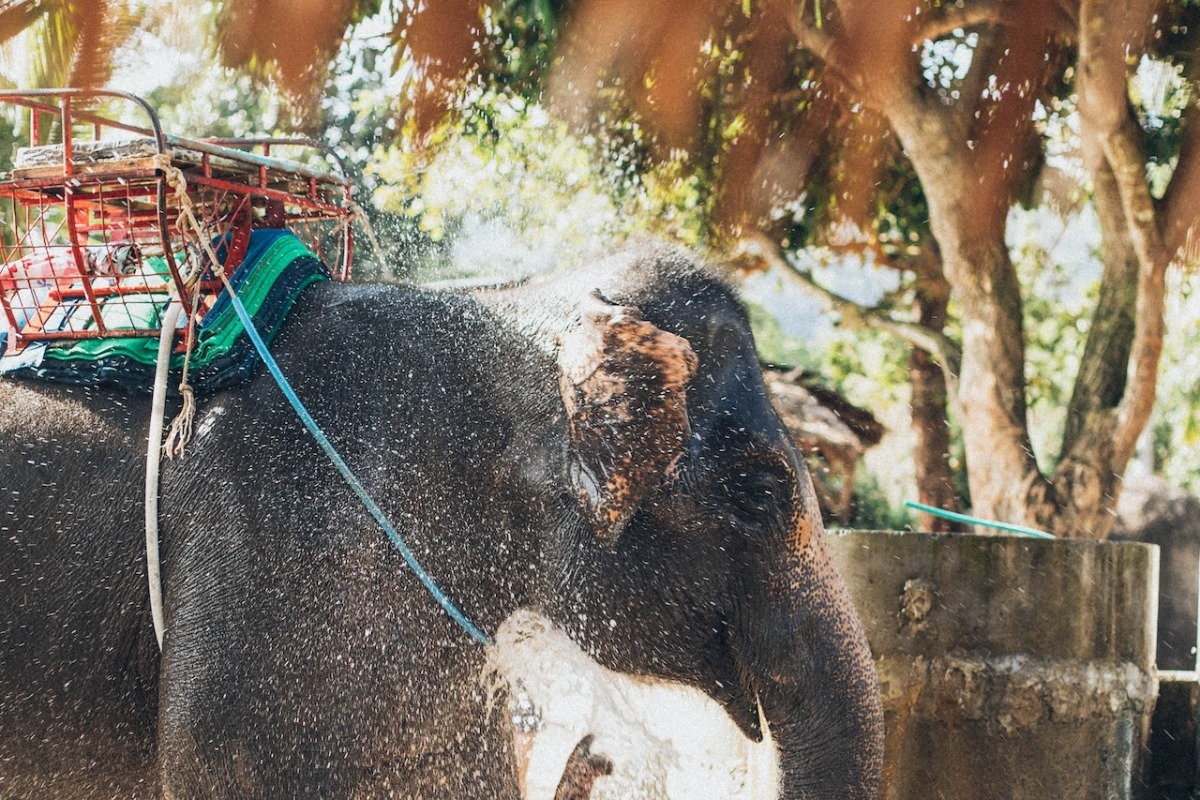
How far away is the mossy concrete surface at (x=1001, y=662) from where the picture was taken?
9.48ft

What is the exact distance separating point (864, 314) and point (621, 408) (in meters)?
5.70

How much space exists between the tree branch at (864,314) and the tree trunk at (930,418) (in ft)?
1.95

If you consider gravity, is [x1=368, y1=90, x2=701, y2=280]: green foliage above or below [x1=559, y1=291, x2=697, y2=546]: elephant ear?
above

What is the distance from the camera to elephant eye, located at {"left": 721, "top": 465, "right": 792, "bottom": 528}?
208 centimetres

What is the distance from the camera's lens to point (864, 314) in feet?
24.5

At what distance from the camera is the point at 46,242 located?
8.08ft

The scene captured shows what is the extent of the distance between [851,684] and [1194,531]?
24.9ft

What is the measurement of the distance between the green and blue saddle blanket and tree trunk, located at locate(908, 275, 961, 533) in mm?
5895

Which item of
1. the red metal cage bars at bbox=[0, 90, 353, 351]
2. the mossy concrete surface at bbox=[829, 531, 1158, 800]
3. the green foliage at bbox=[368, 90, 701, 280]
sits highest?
the green foliage at bbox=[368, 90, 701, 280]

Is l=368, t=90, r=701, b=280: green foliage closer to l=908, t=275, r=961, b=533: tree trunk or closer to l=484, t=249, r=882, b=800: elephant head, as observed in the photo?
l=908, t=275, r=961, b=533: tree trunk

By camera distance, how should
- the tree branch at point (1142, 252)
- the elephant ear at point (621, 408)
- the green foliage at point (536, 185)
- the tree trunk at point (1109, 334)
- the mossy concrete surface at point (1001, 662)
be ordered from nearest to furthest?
the elephant ear at point (621, 408) → the mossy concrete surface at point (1001, 662) → the tree branch at point (1142, 252) → the tree trunk at point (1109, 334) → the green foliage at point (536, 185)

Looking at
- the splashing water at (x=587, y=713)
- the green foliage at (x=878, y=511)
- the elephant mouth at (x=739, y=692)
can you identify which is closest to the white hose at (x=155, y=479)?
the splashing water at (x=587, y=713)

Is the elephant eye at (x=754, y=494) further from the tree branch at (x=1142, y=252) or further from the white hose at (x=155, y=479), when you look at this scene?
the tree branch at (x=1142, y=252)

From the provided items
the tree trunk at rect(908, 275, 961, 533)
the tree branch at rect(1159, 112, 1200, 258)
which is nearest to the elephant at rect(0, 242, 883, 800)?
the tree branch at rect(1159, 112, 1200, 258)
